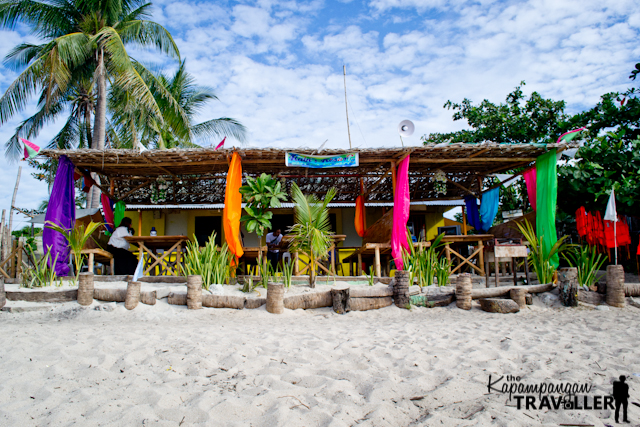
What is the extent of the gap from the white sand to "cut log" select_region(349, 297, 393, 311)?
0.30m

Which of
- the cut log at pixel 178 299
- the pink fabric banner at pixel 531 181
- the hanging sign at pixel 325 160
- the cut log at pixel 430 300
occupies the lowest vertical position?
the cut log at pixel 430 300

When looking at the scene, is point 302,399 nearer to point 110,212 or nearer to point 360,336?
point 360,336

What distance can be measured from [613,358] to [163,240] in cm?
612

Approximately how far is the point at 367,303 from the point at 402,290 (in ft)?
1.66

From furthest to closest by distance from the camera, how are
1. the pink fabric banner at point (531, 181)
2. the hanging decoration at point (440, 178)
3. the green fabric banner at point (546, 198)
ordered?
1. the hanging decoration at point (440, 178)
2. the pink fabric banner at point (531, 181)
3. the green fabric banner at point (546, 198)

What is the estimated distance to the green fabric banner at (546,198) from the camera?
6.27 meters

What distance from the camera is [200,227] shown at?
10914mm

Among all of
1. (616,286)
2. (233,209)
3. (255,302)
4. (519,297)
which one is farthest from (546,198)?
(233,209)

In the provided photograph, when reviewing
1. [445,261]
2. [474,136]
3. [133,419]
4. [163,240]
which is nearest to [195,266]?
[163,240]

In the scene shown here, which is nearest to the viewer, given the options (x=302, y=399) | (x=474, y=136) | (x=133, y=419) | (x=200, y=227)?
(x=133, y=419)

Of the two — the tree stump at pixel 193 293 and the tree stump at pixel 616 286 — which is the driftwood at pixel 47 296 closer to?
the tree stump at pixel 193 293

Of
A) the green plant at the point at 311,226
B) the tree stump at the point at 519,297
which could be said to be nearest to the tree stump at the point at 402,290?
the green plant at the point at 311,226

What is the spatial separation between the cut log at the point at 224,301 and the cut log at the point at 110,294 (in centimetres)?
102

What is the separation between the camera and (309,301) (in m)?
4.90
